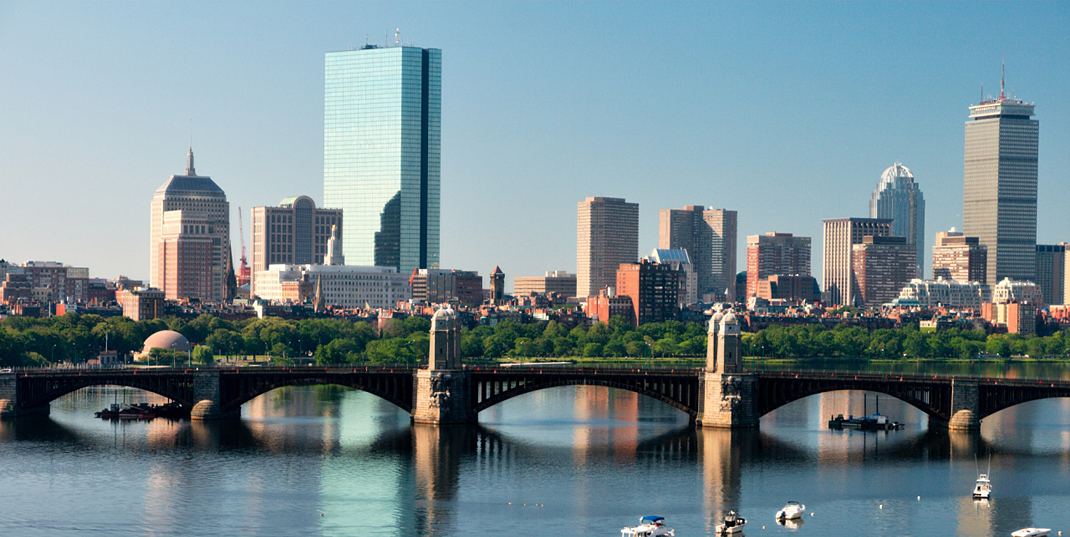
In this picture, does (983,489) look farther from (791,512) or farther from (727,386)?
(727,386)

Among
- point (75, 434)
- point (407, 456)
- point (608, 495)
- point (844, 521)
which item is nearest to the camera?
point (844, 521)

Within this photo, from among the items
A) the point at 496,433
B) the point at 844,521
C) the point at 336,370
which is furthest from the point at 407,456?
the point at 844,521

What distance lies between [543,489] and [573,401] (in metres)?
74.1

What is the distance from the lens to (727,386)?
142 metres

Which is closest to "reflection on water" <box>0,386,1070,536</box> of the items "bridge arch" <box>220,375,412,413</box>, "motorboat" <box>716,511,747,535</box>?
"motorboat" <box>716,511,747,535</box>

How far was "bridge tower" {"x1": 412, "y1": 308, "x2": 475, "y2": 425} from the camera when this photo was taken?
5714 inches

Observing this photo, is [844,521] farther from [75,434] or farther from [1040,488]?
[75,434]

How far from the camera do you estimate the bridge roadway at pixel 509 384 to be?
14075 cm

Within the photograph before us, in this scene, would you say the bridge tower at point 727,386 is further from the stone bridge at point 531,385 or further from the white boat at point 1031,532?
the white boat at point 1031,532

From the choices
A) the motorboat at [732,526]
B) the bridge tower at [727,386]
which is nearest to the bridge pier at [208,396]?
the bridge tower at [727,386]

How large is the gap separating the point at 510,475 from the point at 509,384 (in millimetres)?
30512

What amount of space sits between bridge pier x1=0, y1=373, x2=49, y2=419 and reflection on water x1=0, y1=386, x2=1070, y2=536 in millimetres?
1685

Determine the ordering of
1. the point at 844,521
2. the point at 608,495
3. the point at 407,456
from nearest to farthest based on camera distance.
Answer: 1. the point at 844,521
2. the point at 608,495
3. the point at 407,456

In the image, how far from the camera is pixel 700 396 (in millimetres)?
145500
